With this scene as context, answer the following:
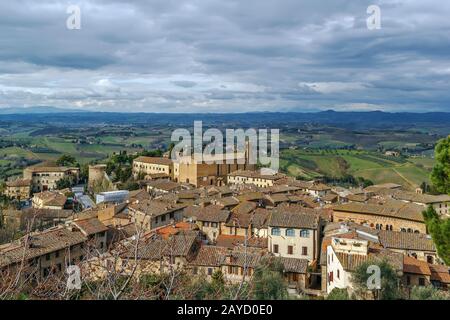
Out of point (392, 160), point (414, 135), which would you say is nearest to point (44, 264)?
point (392, 160)

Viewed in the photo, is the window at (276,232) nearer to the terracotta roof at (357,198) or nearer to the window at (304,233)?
the window at (304,233)

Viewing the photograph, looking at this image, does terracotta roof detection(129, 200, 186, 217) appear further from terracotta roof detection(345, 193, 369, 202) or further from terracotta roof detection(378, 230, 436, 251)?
terracotta roof detection(345, 193, 369, 202)

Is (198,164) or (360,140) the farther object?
(360,140)

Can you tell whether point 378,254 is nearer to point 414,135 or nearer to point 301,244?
point 301,244

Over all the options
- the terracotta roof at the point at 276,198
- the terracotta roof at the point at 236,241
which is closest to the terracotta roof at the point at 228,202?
the terracotta roof at the point at 276,198

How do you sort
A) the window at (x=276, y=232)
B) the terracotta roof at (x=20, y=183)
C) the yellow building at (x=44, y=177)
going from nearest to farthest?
the window at (x=276, y=232), the terracotta roof at (x=20, y=183), the yellow building at (x=44, y=177)

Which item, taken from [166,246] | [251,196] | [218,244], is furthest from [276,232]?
[251,196]

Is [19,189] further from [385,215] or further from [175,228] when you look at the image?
[385,215]

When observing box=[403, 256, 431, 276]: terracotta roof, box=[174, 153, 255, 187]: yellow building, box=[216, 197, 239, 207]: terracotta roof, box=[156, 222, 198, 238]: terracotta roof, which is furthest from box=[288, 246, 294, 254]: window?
box=[174, 153, 255, 187]: yellow building
